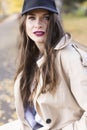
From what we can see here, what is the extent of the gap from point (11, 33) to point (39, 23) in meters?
6.14

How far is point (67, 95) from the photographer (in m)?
2.55

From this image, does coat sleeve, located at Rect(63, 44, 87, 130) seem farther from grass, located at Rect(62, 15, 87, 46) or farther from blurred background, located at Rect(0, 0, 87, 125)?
grass, located at Rect(62, 15, 87, 46)

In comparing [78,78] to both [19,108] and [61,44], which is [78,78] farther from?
[19,108]

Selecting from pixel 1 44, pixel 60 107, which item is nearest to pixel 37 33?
pixel 60 107

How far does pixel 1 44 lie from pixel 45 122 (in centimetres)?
553

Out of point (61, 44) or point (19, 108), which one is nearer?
point (61, 44)

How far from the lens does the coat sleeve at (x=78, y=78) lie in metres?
2.44

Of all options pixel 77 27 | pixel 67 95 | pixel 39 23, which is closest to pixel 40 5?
pixel 39 23

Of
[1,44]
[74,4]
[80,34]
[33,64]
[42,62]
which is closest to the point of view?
[42,62]

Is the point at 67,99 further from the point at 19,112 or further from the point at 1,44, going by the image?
the point at 1,44

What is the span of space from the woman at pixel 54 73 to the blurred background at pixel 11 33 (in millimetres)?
1602

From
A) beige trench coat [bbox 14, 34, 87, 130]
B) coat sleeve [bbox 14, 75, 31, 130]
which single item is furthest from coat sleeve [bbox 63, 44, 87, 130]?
coat sleeve [bbox 14, 75, 31, 130]

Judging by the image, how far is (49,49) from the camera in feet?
8.40

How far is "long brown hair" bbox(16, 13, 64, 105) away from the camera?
2.55m
